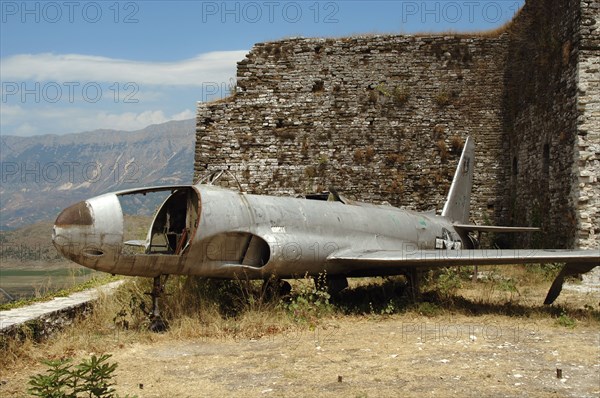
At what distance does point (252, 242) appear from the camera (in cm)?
852

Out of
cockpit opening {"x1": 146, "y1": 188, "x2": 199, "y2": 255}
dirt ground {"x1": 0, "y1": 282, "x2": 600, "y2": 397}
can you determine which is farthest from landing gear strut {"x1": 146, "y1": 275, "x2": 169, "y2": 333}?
cockpit opening {"x1": 146, "y1": 188, "x2": 199, "y2": 255}

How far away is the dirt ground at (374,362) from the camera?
5.23m

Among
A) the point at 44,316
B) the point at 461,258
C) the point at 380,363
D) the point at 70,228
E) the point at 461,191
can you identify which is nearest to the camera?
the point at 380,363

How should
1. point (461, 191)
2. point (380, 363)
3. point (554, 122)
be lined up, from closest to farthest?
point (380, 363)
point (461, 191)
point (554, 122)

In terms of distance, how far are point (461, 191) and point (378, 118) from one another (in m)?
4.48

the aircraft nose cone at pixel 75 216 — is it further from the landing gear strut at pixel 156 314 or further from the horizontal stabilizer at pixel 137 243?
the landing gear strut at pixel 156 314

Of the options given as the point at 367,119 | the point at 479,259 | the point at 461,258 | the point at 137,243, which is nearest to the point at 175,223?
the point at 137,243

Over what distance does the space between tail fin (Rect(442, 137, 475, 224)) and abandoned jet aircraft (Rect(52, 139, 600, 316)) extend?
3.21 meters

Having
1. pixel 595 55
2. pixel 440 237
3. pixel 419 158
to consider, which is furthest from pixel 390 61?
pixel 440 237

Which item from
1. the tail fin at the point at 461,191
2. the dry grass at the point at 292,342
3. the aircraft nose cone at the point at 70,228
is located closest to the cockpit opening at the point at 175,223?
the dry grass at the point at 292,342

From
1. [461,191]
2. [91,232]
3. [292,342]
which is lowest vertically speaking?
[292,342]

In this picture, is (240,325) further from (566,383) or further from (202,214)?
(566,383)

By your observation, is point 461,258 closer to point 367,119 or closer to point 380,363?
point 380,363

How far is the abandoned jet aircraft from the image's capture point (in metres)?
7.28
